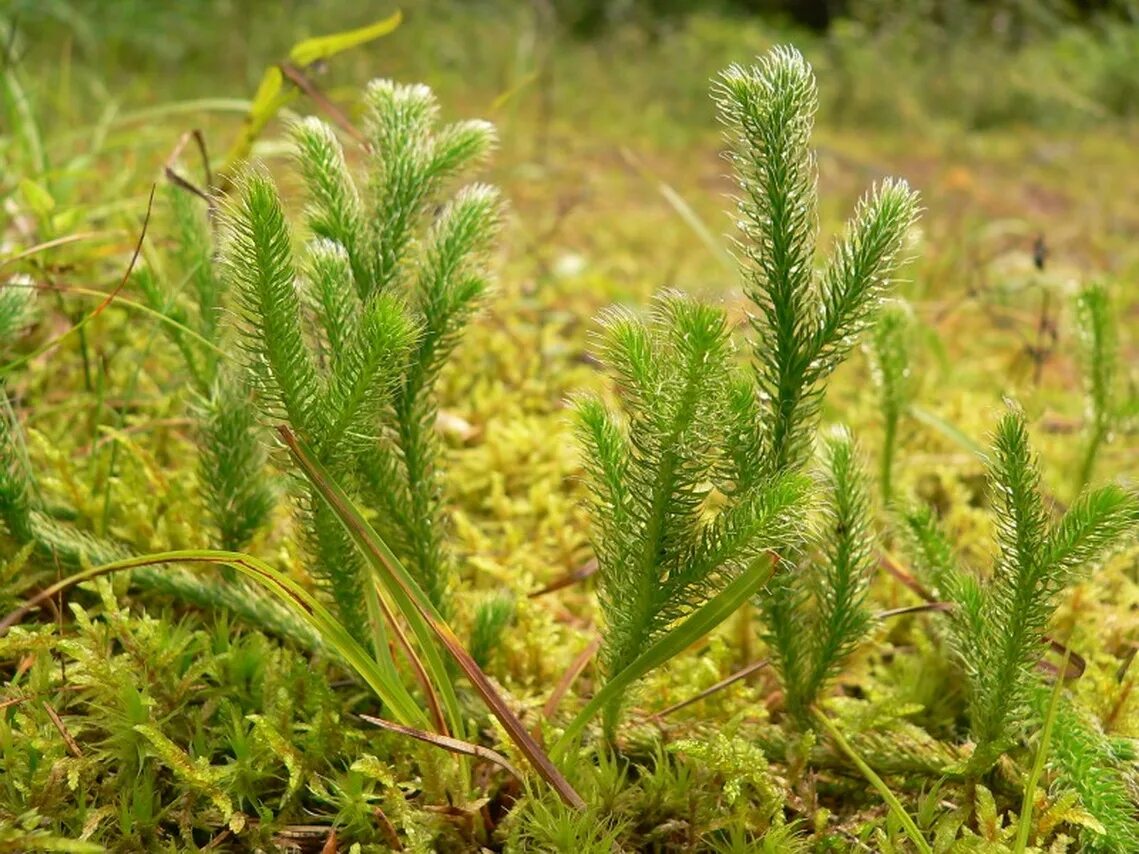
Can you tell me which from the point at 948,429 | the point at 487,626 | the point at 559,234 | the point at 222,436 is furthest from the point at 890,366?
the point at 559,234

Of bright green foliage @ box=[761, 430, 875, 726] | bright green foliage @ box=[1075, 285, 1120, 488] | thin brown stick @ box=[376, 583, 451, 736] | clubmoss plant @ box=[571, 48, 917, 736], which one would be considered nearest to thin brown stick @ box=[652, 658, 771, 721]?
bright green foliage @ box=[761, 430, 875, 726]

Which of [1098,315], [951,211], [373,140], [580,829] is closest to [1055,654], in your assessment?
[1098,315]

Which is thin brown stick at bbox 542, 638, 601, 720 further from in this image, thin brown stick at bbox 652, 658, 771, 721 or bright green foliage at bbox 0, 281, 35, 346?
bright green foliage at bbox 0, 281, 35, 346

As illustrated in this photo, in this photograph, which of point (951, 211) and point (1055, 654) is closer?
point (1055, 654)

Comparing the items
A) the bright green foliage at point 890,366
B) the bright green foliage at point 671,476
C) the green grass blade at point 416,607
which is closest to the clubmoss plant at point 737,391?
the bright green foliage at point 671,476

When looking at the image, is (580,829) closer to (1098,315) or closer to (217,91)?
(1098,315)

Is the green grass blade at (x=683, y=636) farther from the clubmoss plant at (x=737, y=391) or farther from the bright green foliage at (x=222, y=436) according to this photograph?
the bright green foliage at (x=222, y=436)
